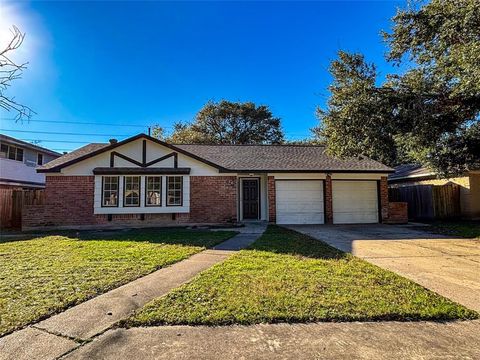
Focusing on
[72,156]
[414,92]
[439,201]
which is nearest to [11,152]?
[72,156]

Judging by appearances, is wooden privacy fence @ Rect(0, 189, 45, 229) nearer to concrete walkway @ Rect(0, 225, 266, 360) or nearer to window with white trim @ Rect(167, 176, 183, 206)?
window with white trim @ Rect(167, 176, 183, 206)

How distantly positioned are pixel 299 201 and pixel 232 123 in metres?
22.6

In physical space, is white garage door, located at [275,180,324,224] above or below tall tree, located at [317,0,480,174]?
below

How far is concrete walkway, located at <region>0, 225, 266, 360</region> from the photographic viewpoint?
2.94m

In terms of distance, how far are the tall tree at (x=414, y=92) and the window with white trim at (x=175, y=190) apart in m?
6.69

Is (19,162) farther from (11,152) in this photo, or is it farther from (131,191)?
(131,191)

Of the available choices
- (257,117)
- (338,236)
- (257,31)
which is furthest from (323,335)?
(257,117)

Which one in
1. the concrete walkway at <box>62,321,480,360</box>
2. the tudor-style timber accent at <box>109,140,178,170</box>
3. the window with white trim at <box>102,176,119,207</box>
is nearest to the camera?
the concrete walkway at <box>62,321,480,360</box>

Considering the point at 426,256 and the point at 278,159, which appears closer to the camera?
the point at 426,256

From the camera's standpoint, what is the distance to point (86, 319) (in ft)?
11.7

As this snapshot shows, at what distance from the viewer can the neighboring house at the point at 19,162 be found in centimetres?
1903

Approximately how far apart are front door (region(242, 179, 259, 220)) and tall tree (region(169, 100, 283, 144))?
2050cm

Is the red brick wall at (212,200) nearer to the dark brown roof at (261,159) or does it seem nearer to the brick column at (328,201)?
the dark brown roof at (261,159)

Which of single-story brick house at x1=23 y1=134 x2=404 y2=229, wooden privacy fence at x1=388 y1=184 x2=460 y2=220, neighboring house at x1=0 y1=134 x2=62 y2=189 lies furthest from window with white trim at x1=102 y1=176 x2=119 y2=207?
wooden privacy fence at x1=388 y1=184 x2=460 y2=220
